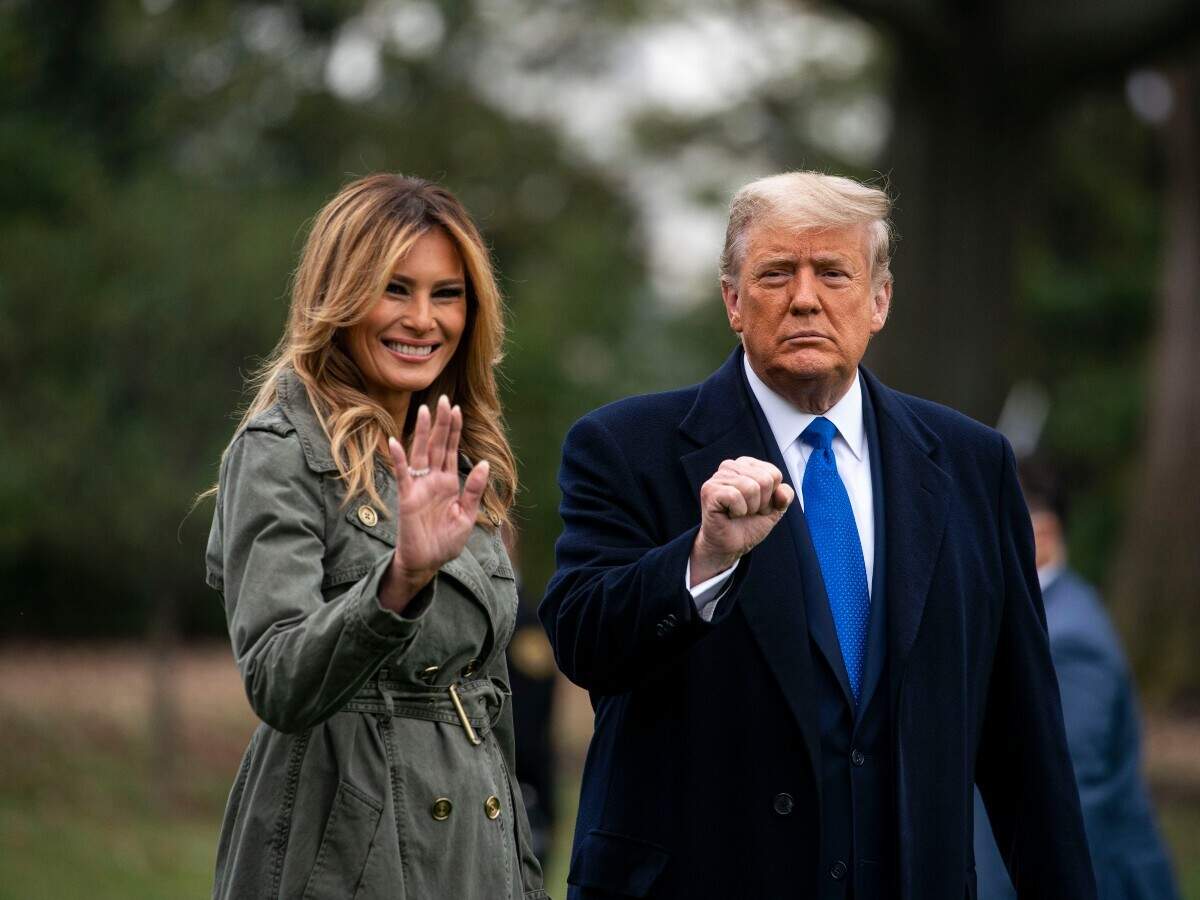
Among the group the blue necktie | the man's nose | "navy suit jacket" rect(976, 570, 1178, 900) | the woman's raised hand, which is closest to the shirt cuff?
the blue necktie

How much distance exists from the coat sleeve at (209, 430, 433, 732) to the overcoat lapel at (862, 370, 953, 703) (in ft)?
3.24

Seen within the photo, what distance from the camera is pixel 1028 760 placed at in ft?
12.3

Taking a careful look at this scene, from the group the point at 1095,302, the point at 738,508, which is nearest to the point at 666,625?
the point at 738,508

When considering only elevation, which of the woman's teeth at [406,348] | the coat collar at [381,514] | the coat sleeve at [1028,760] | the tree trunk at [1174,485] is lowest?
the coat sleeve at [1028,760]

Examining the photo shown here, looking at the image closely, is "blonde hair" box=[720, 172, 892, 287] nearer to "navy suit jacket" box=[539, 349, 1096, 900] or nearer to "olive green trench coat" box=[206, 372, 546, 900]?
"navy suit jacket" box=[539, 349, 1096, 900]

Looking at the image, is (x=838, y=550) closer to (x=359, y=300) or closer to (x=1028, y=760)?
(x=1028, y=760)

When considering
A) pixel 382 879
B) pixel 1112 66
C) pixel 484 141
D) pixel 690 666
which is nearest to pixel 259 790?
pixel 382 879

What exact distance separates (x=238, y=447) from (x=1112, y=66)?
828 cm

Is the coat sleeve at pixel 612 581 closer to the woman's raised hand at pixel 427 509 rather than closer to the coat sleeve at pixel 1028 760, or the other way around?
the woman's raised hand at pixel 427 509

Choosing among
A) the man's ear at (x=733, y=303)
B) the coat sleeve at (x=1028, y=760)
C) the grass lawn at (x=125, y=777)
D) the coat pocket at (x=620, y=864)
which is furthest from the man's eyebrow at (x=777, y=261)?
the grass lawn at (x=125, y=777)

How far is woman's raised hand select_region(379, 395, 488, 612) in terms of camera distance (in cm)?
302

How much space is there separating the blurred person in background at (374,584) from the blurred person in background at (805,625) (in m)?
0.23

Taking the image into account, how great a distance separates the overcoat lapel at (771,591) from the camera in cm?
345

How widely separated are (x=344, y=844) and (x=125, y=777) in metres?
12.6
